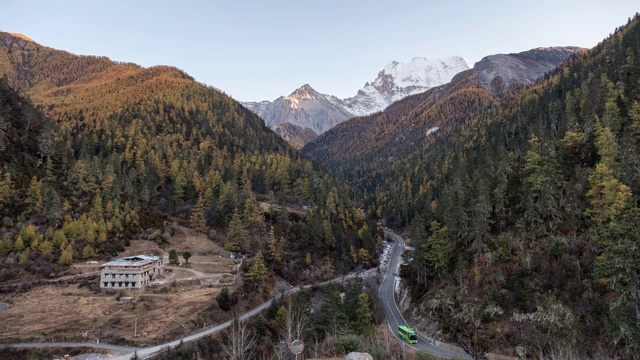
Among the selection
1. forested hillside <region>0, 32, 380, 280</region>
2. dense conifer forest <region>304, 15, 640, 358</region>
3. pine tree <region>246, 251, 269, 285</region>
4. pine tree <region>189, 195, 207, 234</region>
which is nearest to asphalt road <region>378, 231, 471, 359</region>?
dense conifer forest <region>304, 15, 640, 358</region>

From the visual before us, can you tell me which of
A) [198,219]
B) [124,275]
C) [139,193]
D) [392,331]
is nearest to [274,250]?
[198,219]

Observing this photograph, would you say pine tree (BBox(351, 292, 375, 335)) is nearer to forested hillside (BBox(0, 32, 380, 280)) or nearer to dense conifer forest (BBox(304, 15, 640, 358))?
dense conifer forest (BBox(304, 15, 640, 358))

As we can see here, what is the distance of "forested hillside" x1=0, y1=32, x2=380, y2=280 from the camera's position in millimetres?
77750

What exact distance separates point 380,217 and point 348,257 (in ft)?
203

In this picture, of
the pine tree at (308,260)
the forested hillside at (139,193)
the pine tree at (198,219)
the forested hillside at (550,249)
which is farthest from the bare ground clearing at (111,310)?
the forested hillside at (550,249)

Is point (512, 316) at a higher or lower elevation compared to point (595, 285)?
lower

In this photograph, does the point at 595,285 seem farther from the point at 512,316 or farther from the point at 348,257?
the point at 348,257

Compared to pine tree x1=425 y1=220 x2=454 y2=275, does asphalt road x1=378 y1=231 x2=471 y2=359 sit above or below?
below

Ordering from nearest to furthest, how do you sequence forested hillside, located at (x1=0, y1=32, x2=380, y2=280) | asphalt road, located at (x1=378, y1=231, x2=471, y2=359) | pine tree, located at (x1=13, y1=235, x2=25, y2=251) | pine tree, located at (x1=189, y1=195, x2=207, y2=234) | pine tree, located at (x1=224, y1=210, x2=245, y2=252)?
asphalt road, located at (x1=378, y1=231, x2=471, y2=359) < pine tree, located at (x1=13, y1=235, x2=25, y2=251) < forested hillside, located at (x1=0, y1=32, x2=380, y2=280) < pine tree, located at (x1=224, y1=210, x2=245, y2=252) < pine tree, located at (x1=189, y1=195, x2=207, y2=234)

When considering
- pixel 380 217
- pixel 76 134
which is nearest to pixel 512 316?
pixel 380 217

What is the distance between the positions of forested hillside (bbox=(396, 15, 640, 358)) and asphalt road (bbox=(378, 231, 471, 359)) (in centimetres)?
264

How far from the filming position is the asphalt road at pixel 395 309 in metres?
46.2

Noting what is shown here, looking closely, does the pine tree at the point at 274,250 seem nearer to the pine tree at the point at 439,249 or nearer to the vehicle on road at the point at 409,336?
the pine tree at the point at 439,249

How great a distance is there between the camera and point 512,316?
4600cm
